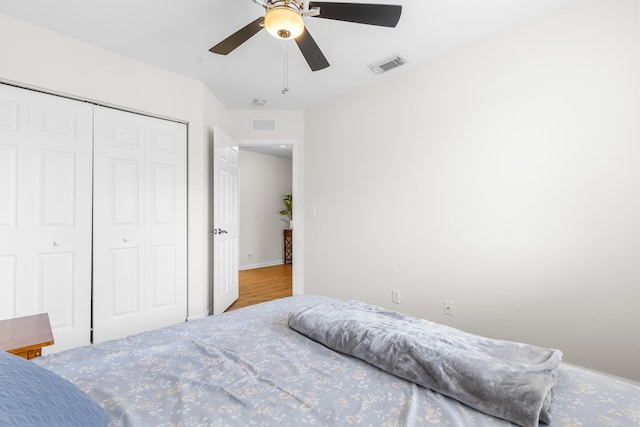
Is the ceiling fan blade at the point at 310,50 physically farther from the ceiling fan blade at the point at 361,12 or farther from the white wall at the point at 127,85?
the white wall at the point at 127,85

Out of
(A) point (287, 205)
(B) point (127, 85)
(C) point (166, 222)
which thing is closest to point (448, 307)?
(C) point (166, 222)

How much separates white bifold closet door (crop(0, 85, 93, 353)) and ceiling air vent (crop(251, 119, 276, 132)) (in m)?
1.76

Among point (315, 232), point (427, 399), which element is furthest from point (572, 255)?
point (315, 232)

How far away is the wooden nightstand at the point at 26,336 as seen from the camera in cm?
122

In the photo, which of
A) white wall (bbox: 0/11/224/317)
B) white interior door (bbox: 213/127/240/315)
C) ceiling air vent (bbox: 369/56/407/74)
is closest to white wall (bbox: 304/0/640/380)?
ceiling air vent (bbox: 369/56/407/74)

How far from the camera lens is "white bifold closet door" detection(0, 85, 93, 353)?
209 cm

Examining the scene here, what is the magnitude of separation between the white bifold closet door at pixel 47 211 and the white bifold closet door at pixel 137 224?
0.31 feet

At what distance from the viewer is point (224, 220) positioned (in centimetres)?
340

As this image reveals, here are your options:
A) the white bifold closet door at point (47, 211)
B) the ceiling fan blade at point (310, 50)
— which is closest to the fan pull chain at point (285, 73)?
the ceiling fan blade at point (310, 50)

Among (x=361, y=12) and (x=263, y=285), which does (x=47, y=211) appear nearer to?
(x=361, y=12)

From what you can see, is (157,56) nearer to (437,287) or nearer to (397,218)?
(397,218)

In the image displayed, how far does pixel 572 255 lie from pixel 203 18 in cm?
288

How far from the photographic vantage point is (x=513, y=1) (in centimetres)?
193

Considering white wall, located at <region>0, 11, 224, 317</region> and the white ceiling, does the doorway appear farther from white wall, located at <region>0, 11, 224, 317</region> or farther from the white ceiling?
the white ceiling
